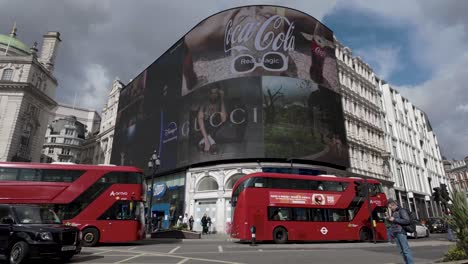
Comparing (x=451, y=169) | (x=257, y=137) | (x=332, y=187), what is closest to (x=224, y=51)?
(x=257, y=137)

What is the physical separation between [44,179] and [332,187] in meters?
16.3

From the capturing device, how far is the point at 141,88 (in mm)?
49812

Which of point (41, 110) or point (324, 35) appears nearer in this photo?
point (324, 35)

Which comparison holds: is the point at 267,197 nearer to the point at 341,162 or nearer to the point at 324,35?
the point at 341,162

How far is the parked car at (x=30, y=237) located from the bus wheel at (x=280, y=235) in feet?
36.0

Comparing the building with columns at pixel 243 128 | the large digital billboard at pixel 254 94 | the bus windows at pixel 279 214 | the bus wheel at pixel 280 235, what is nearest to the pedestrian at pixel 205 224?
the building with columns at pixel 243 128

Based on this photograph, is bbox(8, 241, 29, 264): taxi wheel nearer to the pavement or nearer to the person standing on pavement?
the pavement

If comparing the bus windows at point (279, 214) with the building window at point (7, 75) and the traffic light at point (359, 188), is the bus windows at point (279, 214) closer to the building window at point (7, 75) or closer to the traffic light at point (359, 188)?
the traffic light at point (359, 188)

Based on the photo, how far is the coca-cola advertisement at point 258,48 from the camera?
113 ft

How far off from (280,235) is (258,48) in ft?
76.4

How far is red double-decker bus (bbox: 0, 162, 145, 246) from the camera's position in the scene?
1480cm

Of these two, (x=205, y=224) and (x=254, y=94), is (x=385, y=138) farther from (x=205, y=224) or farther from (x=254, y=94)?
(x=205, y=224)

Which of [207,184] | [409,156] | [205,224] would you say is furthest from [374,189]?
[409,156]

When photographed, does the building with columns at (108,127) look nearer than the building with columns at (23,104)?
No
